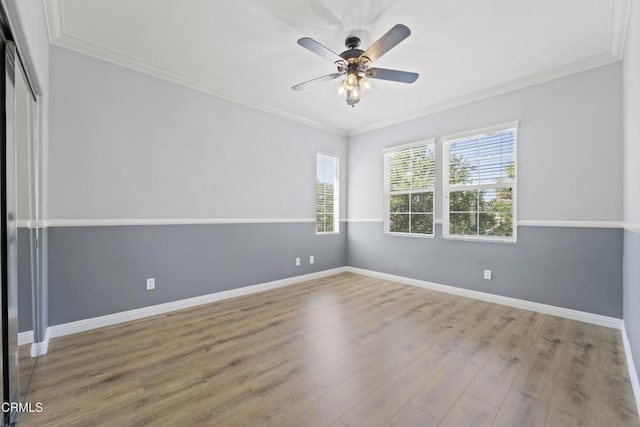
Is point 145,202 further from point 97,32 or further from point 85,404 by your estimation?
point 85,404

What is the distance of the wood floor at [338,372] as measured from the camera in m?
1.53

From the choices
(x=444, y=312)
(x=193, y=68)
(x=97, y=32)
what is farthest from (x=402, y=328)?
(x=97, y=32)

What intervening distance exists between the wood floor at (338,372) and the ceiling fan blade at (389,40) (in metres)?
2.37

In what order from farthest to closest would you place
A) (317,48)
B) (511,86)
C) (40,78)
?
(511,86), (317,48), (40,78)

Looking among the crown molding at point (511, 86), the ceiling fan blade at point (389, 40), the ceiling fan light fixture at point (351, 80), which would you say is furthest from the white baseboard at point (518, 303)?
the ceiling fan blade at point (389, 40)

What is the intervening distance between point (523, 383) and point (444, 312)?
130 cm

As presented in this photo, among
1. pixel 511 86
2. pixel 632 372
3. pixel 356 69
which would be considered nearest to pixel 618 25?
pixel 511 86

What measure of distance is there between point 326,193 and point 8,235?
13.0ft

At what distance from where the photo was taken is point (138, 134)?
2928 mm

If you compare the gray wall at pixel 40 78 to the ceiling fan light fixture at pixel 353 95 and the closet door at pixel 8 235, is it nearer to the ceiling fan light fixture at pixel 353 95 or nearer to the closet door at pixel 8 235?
the closet door at pixel 8 235

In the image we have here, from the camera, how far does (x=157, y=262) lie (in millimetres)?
3062

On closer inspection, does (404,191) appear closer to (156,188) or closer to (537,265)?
(537,265)
